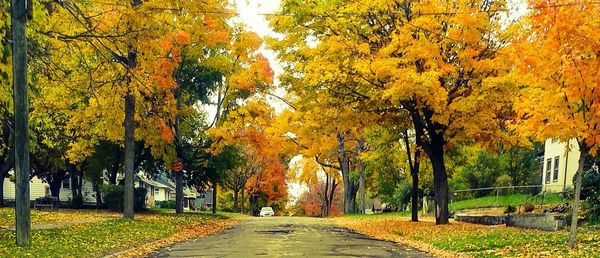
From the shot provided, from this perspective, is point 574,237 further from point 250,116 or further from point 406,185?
point 406,185

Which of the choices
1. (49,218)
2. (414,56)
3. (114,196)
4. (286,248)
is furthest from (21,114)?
(114,196)

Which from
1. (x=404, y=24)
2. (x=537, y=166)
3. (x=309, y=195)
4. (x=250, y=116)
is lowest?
(x=309, y=195)

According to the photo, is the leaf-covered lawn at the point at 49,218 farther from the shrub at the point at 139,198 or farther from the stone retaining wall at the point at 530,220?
the stone retaining wall at the point at 530,220

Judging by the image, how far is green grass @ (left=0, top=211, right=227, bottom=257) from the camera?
478 inches

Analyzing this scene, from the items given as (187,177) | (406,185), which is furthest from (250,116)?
(406,185)

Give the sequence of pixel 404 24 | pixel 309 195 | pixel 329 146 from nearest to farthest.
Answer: pixel 404 24 < pixel 329 146 < pixel 309 195

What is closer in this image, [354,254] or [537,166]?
[354,254]

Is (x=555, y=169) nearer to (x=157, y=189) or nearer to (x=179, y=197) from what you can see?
(x=179, y=197)

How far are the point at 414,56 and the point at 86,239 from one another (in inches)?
443

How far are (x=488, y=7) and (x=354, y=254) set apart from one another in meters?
11.6

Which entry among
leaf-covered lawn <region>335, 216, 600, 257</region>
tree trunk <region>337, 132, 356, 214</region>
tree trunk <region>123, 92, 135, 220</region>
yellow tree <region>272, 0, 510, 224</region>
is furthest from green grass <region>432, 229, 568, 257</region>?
tree trunk <region>337, 132, 356, 214</region>

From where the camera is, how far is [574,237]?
513 inches

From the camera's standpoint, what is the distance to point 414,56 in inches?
764

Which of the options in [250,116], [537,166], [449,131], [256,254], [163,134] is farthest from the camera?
[537,166]
